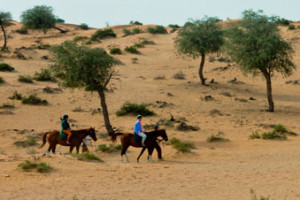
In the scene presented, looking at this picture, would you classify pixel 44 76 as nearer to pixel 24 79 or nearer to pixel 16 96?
pixel 24 79

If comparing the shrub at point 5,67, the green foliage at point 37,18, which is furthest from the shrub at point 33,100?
the green foliage at point 37,18

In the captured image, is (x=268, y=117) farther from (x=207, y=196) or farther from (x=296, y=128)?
(x=207, y=196)

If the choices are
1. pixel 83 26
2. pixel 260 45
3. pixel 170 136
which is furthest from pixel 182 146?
pixel 83 26

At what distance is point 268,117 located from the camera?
96.8 feet

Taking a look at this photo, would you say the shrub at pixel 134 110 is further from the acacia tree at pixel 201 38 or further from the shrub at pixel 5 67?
the shrub at pixel 5 67

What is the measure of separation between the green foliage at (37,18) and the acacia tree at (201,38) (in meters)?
41.1

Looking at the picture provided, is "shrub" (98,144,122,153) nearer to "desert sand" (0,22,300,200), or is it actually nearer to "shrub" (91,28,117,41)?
"desert sand" (0,22,300,200)

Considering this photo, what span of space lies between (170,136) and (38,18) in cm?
5569

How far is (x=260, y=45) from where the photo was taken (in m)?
30.6

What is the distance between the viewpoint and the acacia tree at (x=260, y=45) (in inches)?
1186

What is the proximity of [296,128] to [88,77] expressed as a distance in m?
13.6

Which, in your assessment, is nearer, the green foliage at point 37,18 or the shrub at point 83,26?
the green foliage at point 37,18

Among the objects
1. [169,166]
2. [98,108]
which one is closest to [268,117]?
[98,108]

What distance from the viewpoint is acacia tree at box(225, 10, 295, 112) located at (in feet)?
98.8
